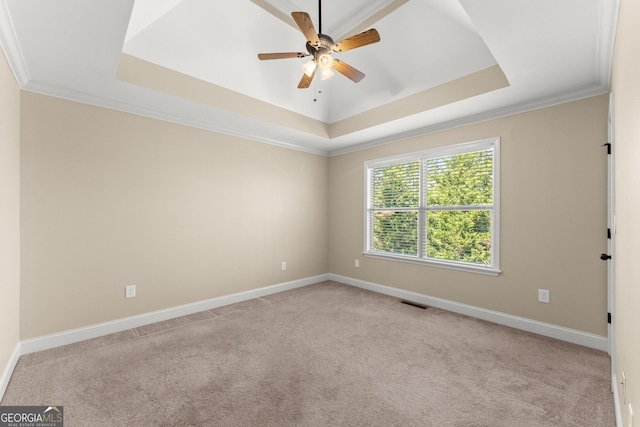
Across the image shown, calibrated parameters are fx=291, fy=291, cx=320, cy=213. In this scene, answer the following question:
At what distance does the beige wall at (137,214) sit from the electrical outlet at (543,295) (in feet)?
10.5

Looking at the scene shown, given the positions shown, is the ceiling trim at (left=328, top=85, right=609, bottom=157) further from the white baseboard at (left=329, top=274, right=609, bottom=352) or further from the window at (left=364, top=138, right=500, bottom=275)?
the white baseboard at (left=329, top=274, right=609, bottom=352)

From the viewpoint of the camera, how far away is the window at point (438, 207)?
3398mm

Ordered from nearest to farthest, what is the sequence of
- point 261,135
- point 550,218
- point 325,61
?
1. point 325,61
2. point 550,218
3. point 261,135

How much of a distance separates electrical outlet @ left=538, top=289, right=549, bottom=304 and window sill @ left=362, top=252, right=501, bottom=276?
0.41 meters

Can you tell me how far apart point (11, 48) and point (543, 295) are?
491 centimetres

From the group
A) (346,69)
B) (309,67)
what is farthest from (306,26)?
(346,69)

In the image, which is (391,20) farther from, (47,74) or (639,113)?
(47,74)

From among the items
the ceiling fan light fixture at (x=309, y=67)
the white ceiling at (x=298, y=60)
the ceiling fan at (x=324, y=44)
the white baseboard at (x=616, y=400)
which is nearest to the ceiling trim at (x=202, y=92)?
the white ceiling at (x=298, y=60)

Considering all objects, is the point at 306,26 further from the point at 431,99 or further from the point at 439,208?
the point at 439,208

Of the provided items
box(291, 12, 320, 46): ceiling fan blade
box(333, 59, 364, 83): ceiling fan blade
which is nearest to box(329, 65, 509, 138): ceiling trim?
box(333, 59, 364, 83): ceiling fan blade

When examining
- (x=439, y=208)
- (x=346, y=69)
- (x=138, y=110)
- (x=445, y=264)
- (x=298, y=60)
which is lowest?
(x=445, y=264)

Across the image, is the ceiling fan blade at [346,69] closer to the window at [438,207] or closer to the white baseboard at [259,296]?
the window at [438,207]

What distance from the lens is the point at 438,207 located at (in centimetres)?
380

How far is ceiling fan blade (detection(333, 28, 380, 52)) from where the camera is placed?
2.08 meters
